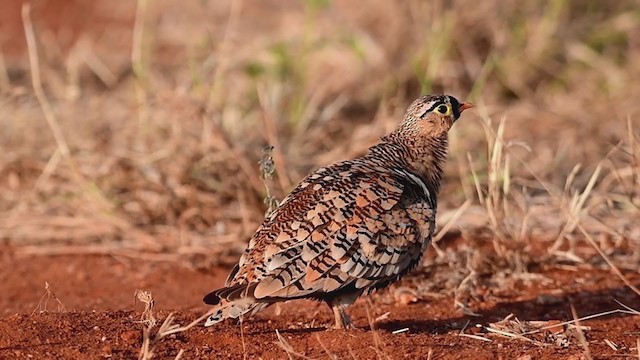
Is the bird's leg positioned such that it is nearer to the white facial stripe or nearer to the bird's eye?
the white facial stripe

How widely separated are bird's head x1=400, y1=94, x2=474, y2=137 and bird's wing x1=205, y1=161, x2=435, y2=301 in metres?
0.48

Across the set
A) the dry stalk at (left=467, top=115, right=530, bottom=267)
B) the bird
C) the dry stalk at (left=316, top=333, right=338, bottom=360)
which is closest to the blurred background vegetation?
the dry stalk at (left=467, top=115, right=530, bottom=267)

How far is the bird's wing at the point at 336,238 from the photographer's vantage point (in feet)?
15.3

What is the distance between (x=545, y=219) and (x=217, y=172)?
7.47ft

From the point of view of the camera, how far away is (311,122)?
8.36 metres

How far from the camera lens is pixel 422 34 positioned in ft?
32.7

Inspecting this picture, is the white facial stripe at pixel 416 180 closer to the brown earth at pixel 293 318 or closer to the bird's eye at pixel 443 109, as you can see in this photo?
the bird's eye at pixel 443 109

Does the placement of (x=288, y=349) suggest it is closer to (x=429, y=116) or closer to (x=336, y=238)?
(x=336, y=238)

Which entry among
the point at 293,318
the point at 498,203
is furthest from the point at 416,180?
the point at 498,203

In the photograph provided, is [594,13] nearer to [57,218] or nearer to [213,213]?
[213,213]

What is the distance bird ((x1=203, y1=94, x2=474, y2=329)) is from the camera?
4.61m

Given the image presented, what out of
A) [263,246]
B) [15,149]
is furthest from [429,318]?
[15,149]

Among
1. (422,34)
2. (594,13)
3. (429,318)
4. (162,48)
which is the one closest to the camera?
(429,318)

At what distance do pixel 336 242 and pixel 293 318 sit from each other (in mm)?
850
